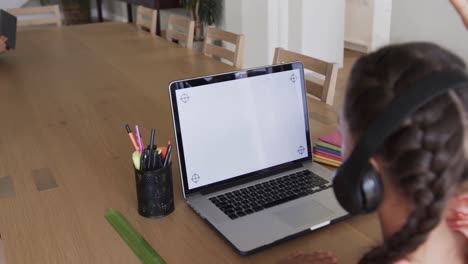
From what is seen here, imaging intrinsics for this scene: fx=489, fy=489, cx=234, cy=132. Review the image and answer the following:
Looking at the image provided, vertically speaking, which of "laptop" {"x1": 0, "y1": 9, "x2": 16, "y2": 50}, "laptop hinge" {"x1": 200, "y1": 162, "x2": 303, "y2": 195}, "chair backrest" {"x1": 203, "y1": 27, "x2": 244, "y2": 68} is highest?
"laptop" {"x1": 0, "y1": 9, "x2": 16, "y2": 50}

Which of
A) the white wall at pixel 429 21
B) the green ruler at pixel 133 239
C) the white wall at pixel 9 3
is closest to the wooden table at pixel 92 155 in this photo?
the green ruler at pixel 133 239

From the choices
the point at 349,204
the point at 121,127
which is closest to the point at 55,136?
the point at 121,127

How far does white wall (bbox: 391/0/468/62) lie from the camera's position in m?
2.95

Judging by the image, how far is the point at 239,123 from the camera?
1.13m

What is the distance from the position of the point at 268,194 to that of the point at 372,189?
1.59 feet

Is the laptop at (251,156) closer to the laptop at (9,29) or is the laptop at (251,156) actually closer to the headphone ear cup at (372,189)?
the headphone ear cup at (372,189)

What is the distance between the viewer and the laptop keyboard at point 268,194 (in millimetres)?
1040

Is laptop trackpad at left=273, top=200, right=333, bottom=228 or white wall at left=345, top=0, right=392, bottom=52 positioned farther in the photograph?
white wall at left=345, top=0, right=392, bottom=52

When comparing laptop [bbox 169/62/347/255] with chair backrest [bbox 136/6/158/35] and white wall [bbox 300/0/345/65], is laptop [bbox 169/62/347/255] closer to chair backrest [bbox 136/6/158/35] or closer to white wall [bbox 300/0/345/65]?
chair backrest [bbox 136/6/158/35]

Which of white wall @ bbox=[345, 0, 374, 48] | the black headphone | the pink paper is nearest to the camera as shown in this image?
the black headphone

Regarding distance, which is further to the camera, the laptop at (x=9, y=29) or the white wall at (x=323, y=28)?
the white wall at (x=323, y=28)

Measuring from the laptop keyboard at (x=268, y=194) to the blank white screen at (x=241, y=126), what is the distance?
5cm

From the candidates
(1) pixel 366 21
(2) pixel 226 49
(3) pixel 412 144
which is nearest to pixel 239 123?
(3) pixel 412 144

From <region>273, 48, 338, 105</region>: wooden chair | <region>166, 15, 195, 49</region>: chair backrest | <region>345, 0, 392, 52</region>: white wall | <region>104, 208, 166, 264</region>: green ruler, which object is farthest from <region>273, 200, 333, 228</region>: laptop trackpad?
<region>345, 0, 392, 52</region>: white wall
